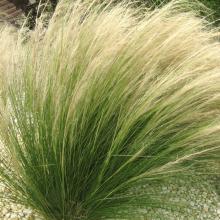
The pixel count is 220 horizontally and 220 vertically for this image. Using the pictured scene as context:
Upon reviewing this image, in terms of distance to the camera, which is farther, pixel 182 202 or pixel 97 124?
pixel 182 202

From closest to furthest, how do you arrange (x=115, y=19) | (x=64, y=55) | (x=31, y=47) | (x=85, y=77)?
(x=85, y=77), (x=64, y=55), (x=31, y=47), (x=115, y=19)

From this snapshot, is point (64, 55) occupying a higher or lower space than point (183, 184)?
higher

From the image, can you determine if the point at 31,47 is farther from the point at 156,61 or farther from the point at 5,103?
the point at 156,61

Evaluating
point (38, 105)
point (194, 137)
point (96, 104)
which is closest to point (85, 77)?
point (96, 104)

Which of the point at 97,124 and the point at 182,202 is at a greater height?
the point at 97,124

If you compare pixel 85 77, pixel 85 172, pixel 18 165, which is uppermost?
pixel 85 77
